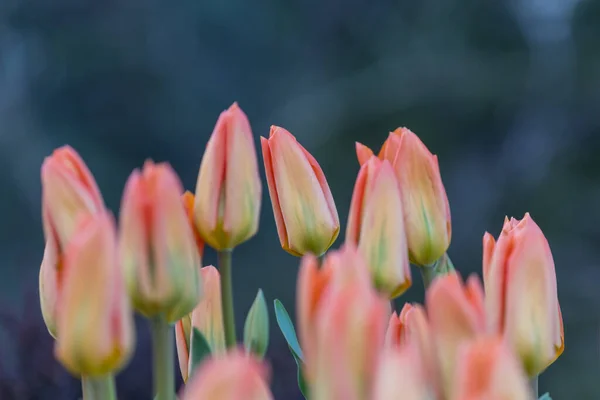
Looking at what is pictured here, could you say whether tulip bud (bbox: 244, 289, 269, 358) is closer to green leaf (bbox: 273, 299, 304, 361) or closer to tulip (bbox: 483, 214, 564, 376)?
green leaf (bbox: 273, 299, 304, 361)

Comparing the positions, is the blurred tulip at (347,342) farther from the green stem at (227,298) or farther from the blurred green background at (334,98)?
the blurred green background at (334,98)

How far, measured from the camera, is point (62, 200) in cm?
29

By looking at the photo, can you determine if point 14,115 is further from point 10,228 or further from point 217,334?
point 217,334

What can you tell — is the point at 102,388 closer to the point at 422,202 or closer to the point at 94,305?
the point at 94,305

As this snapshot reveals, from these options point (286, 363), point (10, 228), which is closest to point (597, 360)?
point (286, 363)

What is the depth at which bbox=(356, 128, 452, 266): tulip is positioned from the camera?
380 mm

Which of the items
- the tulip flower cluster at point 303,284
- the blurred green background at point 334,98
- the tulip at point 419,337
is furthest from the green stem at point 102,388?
the blurred green background at point 334,98

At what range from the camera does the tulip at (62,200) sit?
282 millimetres

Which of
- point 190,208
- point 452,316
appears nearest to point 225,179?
point 190,208

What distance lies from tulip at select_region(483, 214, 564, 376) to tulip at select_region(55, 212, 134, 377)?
0.43 feet

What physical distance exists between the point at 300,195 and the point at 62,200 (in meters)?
0.12

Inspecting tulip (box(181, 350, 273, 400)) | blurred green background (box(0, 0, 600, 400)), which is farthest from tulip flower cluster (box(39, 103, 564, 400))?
blurred green background (box(0, 0, 600, 400))

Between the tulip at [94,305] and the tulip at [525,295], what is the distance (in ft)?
0.43

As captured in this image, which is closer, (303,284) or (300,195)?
(303,284)
